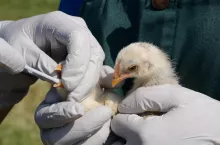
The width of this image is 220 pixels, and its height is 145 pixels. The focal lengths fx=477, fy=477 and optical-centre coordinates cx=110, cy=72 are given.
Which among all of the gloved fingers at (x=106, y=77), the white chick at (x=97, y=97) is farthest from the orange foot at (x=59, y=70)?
the gloved fingers at (x=106, y=77)

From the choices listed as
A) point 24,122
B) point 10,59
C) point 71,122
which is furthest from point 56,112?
point 24,122

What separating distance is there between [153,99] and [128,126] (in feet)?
0.24

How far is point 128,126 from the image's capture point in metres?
0.94

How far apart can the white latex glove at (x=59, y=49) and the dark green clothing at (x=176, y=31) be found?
61 millimetres

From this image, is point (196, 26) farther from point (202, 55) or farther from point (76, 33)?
point (76, 33)

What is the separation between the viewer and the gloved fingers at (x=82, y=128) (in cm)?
94

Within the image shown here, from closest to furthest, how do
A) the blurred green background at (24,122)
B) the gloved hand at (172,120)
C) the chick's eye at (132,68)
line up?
the gloved hand at (172,120), the chick's eye at (132,68), the blurred green background at (24,122)

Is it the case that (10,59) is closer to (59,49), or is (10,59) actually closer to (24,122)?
(59,49)

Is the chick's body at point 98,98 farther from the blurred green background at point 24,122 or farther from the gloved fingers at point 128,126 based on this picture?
the blurred green background at point 24,122

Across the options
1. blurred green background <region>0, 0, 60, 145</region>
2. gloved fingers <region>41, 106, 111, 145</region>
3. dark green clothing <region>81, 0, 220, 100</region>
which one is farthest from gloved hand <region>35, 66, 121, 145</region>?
blurred green background <region>0, 0, 60, 145</region>

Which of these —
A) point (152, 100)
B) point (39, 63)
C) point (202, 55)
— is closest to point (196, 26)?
point (202, 55)

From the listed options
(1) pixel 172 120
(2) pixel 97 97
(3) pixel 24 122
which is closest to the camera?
(1) pixel 172 120

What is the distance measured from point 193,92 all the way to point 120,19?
0.25 meters

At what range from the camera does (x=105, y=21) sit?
1.06 m
